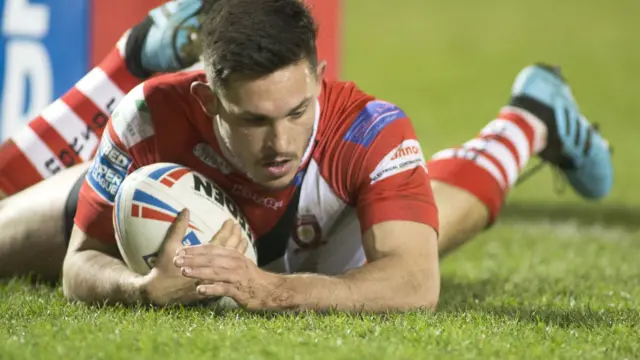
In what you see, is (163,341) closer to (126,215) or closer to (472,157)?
(126,215)

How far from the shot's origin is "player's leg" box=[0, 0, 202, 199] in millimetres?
4879

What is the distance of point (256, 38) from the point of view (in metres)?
3.48


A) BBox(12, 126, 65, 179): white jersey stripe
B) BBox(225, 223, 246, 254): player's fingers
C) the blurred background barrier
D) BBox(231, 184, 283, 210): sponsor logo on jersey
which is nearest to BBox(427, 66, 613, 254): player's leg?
BBox(231, 184, 283, 210): sponsor logo on jersey

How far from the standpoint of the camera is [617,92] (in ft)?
47.5

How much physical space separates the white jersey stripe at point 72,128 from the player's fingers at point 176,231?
145 cm

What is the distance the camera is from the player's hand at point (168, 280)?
11.8 feet

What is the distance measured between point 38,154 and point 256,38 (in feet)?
6.17

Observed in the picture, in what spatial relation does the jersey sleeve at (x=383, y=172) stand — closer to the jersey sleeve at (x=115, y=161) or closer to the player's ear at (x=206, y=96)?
the player's ear at (x=206, y=96)

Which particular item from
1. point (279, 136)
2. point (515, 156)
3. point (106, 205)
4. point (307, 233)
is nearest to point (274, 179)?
point (279, 136)

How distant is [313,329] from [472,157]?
2.07 m

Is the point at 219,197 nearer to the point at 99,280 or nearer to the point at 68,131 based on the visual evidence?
the point at 99,280

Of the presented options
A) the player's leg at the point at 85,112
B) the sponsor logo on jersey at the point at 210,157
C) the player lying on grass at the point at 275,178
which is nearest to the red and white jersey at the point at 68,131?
the player's leg at the point at 85,112

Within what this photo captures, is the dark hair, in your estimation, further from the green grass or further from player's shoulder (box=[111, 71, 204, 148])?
the green grass

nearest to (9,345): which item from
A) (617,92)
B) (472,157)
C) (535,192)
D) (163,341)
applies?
(163,341)
